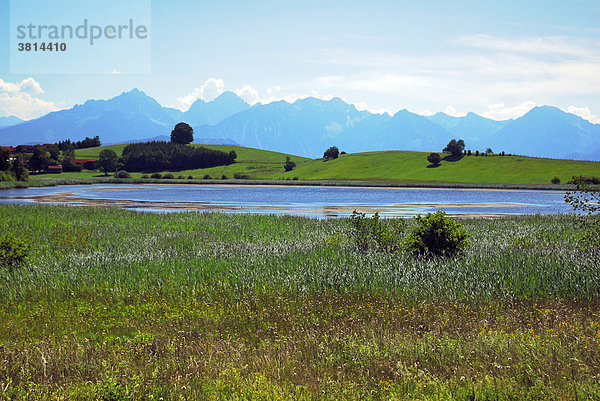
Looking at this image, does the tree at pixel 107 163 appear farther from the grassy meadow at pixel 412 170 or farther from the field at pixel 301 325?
the field at pixel 301 325

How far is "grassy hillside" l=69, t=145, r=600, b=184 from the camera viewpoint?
134025mm

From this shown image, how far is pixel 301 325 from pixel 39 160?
180 m

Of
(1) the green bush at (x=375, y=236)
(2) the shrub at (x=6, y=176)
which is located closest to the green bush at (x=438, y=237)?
(1) the green bush at (x=375, y=236)

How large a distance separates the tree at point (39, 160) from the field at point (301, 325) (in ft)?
535

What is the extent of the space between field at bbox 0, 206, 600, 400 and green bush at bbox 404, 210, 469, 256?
2.95 feet

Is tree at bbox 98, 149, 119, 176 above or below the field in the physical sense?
above

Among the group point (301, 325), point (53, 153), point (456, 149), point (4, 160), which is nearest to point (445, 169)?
point (456, 149)

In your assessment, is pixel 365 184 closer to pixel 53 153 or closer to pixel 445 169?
pixel 445 169

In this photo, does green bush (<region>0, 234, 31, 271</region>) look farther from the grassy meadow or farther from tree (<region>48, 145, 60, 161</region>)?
tree (<region>48, 145, 60, 161</region>)

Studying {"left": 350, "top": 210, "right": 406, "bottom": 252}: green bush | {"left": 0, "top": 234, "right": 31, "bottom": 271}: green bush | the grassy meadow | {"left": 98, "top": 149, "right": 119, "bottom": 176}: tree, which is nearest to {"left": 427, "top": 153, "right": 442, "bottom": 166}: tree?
the grassy meadow

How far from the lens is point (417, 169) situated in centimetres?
15962

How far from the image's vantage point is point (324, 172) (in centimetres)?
16750

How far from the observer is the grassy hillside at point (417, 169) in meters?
134

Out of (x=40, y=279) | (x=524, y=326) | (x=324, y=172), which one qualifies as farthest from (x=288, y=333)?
(x=324, y=172)
